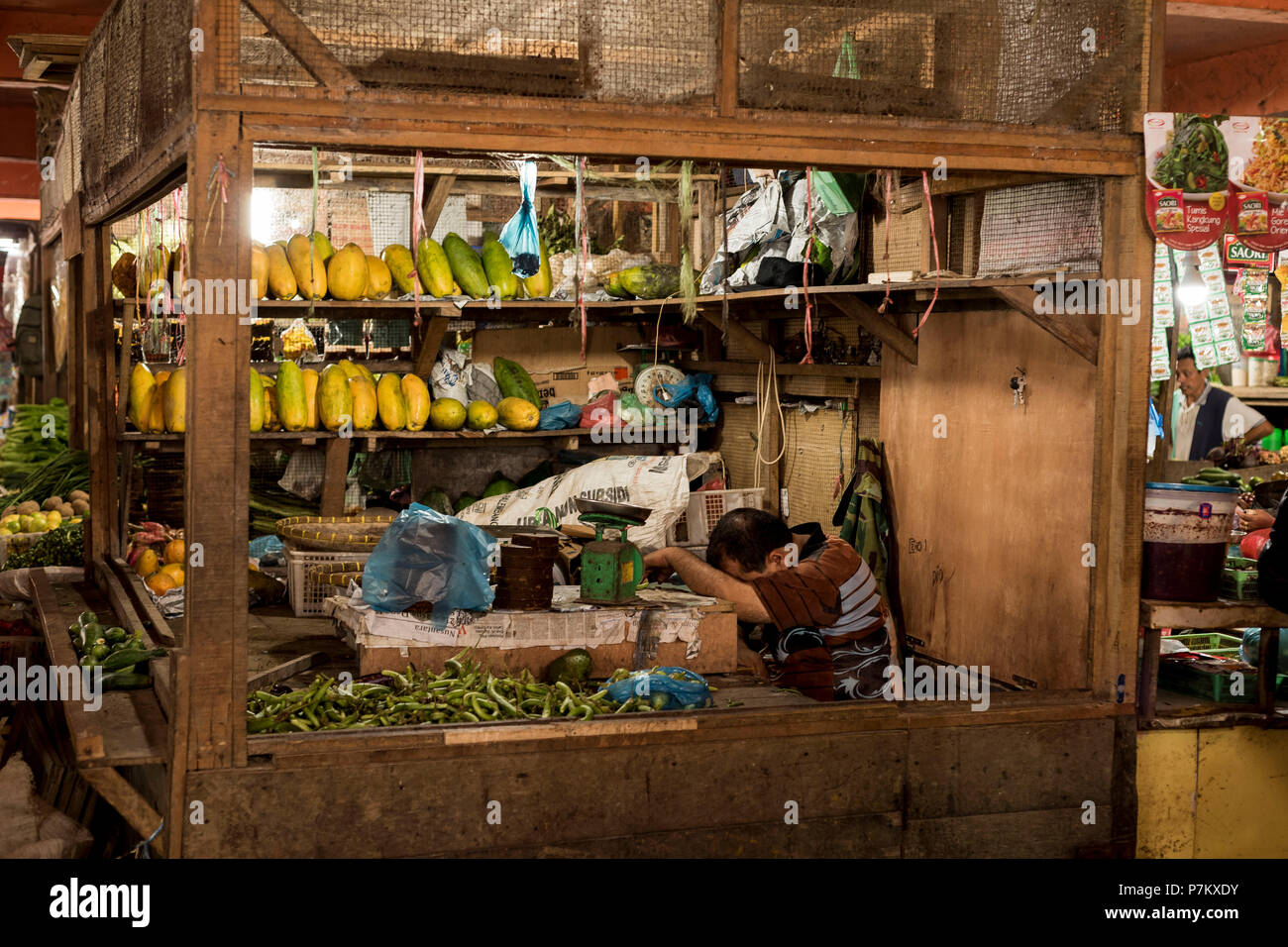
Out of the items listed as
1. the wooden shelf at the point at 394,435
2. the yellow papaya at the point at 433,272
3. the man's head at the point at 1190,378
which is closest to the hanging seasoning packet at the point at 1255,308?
the man's head at the point at 1190,378

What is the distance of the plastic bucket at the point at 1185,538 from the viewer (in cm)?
434

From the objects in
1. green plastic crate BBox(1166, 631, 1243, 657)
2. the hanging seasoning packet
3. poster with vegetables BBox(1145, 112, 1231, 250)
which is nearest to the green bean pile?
poster with vegetables BBox(1145, 112, 1231, 250)

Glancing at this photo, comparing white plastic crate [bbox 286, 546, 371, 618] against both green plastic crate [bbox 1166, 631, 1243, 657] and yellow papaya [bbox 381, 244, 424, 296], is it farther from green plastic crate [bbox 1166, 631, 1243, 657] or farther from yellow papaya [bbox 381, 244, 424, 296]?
green plastic crate [bbox 1166, 631, 1243, 657]

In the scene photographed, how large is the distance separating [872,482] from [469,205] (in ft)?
11.4

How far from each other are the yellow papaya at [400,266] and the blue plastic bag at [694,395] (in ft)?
5.89

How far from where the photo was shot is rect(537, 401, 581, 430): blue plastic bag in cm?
786

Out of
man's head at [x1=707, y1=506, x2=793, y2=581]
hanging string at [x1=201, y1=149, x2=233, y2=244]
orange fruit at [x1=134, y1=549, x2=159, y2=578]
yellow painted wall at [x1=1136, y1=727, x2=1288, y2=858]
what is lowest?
yellow painted wall at [x1=1136, y1=727, x2=1288, y2=858]

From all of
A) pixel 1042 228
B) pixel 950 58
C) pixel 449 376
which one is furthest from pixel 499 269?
pixel 950 58

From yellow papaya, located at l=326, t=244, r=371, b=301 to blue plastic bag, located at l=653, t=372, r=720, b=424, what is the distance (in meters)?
2.09

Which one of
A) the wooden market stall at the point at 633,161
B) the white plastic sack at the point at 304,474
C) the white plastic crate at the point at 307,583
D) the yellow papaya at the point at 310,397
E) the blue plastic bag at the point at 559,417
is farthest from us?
the white plastic sack at the point at 304,474

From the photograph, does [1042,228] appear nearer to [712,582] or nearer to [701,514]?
[712,582]

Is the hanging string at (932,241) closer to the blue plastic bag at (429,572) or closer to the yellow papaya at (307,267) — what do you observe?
the blue plastic bag at (429,572)

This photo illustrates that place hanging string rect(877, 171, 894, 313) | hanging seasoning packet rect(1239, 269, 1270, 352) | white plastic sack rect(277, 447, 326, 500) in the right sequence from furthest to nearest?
1. white plastic sack rect(277, 447, 326, 500)
2. hanging seasoning packet rect(1239, 269, 1270, 352)
3. hanging string rect(877, 171, 894, 313)
